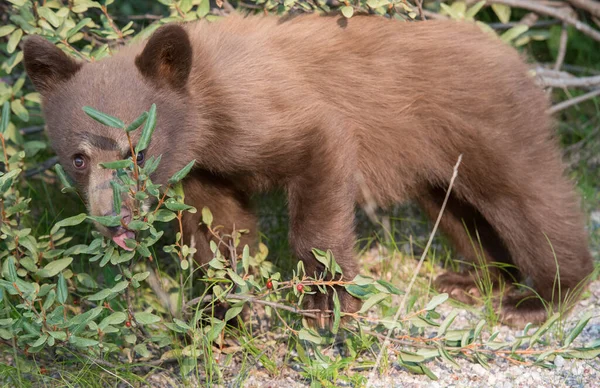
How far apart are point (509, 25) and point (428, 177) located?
1623mm

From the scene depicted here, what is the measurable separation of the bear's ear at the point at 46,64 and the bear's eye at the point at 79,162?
0.39 meters

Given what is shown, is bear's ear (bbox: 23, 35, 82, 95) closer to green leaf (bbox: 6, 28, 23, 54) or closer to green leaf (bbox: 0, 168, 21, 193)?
green leaf (bbox: 0, 168, 21, 193)

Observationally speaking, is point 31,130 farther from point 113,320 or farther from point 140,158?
point 113,320

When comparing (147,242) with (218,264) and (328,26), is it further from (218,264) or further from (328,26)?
(328,26)

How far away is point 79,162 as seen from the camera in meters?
3.38

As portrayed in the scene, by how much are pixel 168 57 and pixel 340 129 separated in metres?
0.89

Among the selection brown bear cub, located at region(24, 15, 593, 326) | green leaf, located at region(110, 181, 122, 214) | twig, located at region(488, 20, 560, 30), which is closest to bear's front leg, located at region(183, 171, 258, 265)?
brown bear cub, located at region(24, 15, 593, 326)

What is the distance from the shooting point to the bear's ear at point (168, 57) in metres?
3.31

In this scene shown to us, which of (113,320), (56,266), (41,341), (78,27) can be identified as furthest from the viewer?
(78,27)

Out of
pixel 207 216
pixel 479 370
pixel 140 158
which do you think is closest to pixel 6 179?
pixel 140 158

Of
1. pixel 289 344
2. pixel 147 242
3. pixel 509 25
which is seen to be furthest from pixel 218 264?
pixel 509 25

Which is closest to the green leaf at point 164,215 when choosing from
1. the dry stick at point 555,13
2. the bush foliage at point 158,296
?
the bush foliage at point 158,296

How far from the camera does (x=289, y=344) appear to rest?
3.81m

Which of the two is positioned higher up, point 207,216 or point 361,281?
point 361,281
